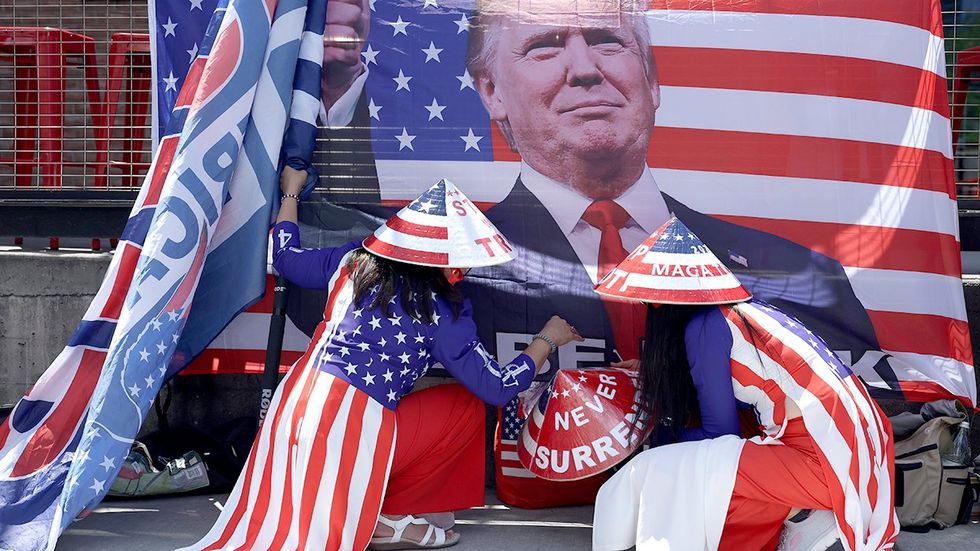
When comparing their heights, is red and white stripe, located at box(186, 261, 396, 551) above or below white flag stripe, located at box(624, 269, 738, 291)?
below

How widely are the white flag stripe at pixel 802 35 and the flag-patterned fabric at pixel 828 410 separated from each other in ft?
4.28

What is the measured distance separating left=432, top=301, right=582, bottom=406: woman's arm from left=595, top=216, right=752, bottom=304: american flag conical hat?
45 centimetres

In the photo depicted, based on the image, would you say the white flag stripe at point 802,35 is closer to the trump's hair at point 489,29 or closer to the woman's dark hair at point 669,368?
the trump's hair at point 489,29

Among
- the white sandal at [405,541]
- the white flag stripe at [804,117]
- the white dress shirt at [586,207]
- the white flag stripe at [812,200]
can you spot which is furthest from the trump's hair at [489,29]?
the white sandal at [405,541]

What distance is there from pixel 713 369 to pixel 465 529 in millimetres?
1291

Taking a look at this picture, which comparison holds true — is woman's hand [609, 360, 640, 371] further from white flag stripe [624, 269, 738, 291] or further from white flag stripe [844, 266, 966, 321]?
white flag stripe [844, 266, 966, 321]

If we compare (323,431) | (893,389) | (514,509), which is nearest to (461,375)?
(323,431)

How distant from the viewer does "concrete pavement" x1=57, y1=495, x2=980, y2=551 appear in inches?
157

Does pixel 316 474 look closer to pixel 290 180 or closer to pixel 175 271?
pixel 175 271

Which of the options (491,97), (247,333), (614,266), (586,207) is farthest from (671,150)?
(247,333)

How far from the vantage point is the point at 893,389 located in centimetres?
426

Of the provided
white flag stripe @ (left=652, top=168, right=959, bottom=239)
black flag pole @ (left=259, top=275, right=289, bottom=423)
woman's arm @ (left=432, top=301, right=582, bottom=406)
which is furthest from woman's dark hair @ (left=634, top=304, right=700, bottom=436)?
black flag pole @ (left=259, top=275, right=289, bottom=423)

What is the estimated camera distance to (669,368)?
3.64 m

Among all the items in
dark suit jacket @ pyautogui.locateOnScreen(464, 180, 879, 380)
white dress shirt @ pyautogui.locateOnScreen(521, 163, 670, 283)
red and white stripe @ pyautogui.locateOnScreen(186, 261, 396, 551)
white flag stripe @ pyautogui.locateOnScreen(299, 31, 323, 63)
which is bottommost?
red and white stripe @ pyautogui.locateOnScreen(186, 261, 396, 551)
